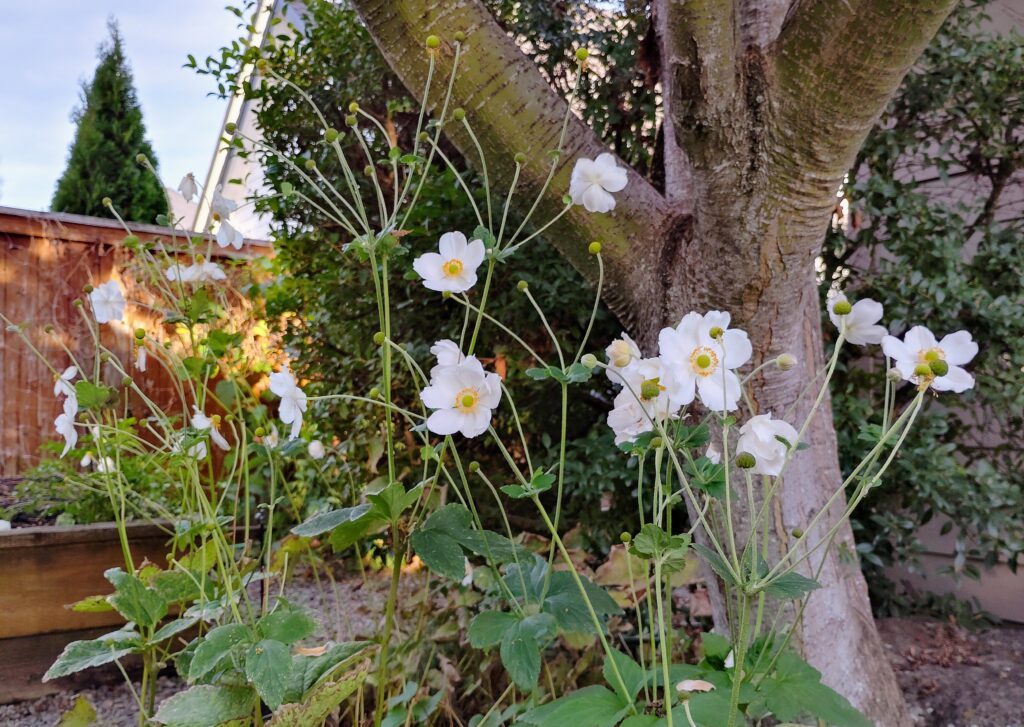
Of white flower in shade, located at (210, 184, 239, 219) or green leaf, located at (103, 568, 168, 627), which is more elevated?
white flower in shade, located at (210, 184, 239, 219)

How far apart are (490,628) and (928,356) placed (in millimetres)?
591

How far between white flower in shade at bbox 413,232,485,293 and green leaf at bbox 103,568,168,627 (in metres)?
0.75

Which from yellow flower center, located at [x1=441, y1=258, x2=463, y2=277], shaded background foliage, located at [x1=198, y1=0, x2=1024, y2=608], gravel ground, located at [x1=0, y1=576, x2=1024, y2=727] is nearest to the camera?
yellow flower center, located at [x1=441, y1=258, x2=463, y2=277]

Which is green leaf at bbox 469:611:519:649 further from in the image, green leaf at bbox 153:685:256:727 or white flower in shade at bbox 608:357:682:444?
green leaf at bbox 153:685:256:727

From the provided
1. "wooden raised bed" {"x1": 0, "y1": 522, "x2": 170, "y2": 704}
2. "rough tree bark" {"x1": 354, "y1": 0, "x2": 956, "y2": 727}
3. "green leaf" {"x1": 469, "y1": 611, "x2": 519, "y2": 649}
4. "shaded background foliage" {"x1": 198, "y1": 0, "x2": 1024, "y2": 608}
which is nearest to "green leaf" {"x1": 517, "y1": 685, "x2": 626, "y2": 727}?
"green leaf" {"x1": 469, "y1": 611, "x2": 519, "y2": 649}

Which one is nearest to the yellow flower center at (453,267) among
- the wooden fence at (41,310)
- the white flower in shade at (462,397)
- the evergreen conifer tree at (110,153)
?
the white flower in shade at (462,397)

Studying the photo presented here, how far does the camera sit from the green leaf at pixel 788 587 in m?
0.75

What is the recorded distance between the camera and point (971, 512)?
6.56 ft

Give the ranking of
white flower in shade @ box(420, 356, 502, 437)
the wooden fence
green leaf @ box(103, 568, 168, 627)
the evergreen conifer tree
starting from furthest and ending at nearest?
1. the evergreen conifer tree
2. the wooden fence
3. green leaf @ box(103, 568, 168, 627)
4. white flower in shade @ box(420, 356, 502, 437)

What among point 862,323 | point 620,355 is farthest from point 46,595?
point 862,323

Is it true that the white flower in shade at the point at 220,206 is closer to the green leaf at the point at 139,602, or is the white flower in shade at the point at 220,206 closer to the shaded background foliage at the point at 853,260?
the green leaf at the point at 139,602

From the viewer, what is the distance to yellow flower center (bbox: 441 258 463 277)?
0.95 meters

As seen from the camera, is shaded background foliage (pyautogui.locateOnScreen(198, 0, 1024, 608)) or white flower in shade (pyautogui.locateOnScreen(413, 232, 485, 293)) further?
shaded background foliage (pyautogui.locateOnScreen(198, 0, 1024, 608))

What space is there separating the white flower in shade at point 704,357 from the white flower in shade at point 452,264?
27cm
